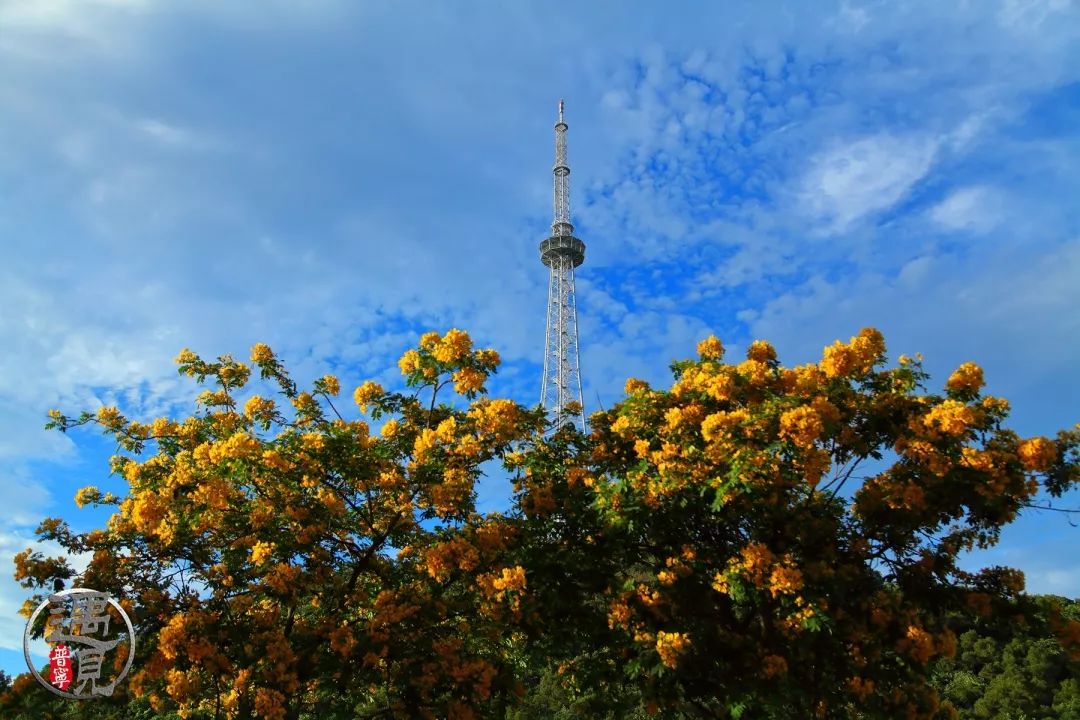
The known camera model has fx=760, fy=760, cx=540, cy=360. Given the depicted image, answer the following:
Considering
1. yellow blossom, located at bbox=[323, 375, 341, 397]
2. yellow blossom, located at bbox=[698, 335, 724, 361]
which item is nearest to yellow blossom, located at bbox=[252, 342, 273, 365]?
yellow blossom, located at bbox=[323, 375, 341, 397]

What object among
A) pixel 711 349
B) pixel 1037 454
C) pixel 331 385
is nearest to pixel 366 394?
pixel 331 385

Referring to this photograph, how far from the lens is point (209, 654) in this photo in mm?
8008

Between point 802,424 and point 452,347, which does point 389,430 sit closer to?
point 452,347

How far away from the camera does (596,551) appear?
9.04m

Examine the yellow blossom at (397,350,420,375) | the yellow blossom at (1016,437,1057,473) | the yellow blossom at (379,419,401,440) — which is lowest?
the yellow blossom at (1016,437,1057,473)

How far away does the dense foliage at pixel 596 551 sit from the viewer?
792cm

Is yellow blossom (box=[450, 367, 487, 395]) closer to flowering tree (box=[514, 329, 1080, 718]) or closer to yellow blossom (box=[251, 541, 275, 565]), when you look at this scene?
flowering tree (box=[514, 329, 1080, 718])

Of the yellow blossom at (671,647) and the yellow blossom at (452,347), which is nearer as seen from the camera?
the yellow blossom at (671,647)

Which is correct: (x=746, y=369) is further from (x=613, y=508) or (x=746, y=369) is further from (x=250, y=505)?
(x=250, y=505)

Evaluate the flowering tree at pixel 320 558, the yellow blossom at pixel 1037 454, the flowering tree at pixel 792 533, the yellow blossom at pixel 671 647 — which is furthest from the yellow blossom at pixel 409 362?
the yellow blossom at pixel 1037 454

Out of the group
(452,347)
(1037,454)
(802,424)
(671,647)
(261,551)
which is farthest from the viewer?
(452,347)

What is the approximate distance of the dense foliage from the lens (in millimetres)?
7922

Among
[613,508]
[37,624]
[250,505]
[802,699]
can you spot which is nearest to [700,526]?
[613,508]

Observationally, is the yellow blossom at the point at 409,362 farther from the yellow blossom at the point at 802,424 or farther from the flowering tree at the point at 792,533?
the yellow blossom at the point at 802,424
